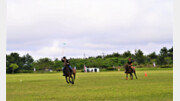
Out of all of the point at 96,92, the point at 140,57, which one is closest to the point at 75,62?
the point at 140,57

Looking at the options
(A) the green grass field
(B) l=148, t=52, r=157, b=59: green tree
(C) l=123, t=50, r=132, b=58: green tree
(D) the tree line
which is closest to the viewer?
(A) the green grass field

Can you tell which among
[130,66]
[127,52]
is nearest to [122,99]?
[130,66]

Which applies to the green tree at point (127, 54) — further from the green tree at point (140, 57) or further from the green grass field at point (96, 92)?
the green grass field at point (96, 92)

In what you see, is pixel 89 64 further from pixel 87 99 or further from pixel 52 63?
pixel 87 99

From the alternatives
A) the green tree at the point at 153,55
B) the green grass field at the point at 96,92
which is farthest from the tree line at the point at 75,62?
the green grass field at the point at 96,92

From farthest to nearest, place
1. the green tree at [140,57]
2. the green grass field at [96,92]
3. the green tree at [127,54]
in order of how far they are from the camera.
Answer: the green tree at [127,54] → the green tree at [140,57] → the green grass field at [96,92]

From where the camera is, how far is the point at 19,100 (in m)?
13.7

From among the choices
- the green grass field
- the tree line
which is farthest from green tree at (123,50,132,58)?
the green grass field

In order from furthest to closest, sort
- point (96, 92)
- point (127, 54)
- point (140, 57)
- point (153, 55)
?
point (127, 54), point (153, 55), point (140, 57), point (96, 92)

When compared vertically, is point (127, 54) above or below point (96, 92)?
above

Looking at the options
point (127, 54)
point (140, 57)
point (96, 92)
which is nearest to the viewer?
point (96, 92)

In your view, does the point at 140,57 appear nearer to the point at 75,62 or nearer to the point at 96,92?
the point at 75,62

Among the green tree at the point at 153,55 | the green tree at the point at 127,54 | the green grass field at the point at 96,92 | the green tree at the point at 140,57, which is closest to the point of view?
the green grass field at the point at 96,92

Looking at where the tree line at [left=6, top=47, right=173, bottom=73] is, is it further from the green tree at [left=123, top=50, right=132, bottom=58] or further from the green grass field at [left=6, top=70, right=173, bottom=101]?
the green grass field at [left=6, top=70, right=173, bottom=101]
